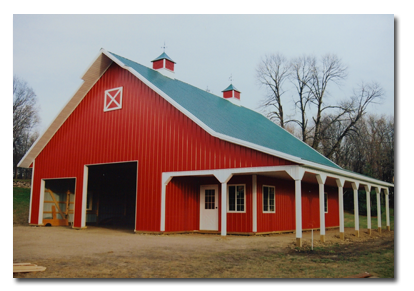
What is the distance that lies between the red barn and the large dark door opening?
93 centimetres

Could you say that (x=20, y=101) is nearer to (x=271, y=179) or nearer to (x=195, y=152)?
(x=195, y=152)

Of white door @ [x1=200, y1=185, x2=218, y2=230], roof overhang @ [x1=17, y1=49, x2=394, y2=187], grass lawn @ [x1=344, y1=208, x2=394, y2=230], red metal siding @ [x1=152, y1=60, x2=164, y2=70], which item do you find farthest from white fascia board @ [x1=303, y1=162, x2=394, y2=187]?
red metal siding @ [x1=152, y1=60, x2=164, y2=70]

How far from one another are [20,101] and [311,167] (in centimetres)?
1110

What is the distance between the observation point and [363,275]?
7.45 meters

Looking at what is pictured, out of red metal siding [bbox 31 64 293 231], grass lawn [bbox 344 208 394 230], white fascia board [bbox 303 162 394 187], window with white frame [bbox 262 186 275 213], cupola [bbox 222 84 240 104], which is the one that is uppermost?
cupola [bbox 222 84 240 104]

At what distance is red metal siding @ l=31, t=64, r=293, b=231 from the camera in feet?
47.1

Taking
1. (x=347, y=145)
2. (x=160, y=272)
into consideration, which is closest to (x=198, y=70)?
(x=160, y=272)

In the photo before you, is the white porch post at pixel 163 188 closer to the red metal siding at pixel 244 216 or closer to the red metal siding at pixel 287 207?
the red metal siding at pixel 244 216

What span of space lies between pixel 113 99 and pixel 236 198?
22.4ft

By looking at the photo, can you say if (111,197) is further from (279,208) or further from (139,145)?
(279,208)

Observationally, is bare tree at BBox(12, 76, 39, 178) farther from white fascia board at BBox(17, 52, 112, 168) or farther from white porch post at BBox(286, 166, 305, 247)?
white porch post at BBox(286, 166, 305, 247)

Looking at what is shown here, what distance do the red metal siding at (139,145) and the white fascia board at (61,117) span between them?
8.3 inches

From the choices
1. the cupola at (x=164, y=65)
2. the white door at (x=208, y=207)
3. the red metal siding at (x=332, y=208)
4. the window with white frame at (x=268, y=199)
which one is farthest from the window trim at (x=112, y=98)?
the red metal siding at (x=332, y=208)

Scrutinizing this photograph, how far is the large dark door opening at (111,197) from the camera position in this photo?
21.6 metres
